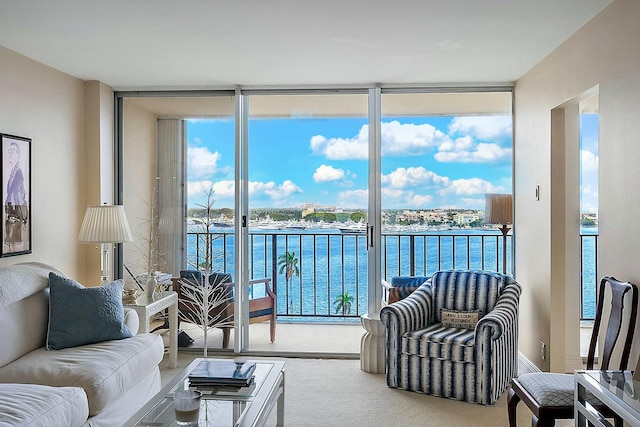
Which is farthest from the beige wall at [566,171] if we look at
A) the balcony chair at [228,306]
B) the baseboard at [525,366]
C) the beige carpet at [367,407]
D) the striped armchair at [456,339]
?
the balcony chair at [228,306]

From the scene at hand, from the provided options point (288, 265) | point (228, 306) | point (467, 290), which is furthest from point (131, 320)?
point (467, 290)

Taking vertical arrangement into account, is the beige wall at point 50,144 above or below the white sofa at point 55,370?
above

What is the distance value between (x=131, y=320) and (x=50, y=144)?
64.1 inches

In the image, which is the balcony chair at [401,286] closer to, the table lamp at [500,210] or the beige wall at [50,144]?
the table lamp at [500,210]

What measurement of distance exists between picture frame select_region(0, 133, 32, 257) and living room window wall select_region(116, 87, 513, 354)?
3.90 feet

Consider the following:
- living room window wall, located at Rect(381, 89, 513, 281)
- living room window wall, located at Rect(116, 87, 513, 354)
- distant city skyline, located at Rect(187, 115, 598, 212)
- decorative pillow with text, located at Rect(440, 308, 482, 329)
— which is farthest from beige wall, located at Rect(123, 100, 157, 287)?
decorative pillow with text, located at Rect(440, 308, 482, 329)

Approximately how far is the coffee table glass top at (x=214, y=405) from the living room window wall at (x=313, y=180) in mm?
2200

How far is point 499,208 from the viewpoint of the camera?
4.83 metres

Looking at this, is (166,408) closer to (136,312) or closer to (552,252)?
(136,312)

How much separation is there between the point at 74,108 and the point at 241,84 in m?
1.45

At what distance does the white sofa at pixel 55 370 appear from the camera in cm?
254

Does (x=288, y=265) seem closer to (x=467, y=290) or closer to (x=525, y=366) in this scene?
(x=467, y=290)

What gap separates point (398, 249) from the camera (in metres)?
5.02

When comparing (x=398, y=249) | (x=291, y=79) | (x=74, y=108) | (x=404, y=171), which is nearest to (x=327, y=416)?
(x=398, y=249)
